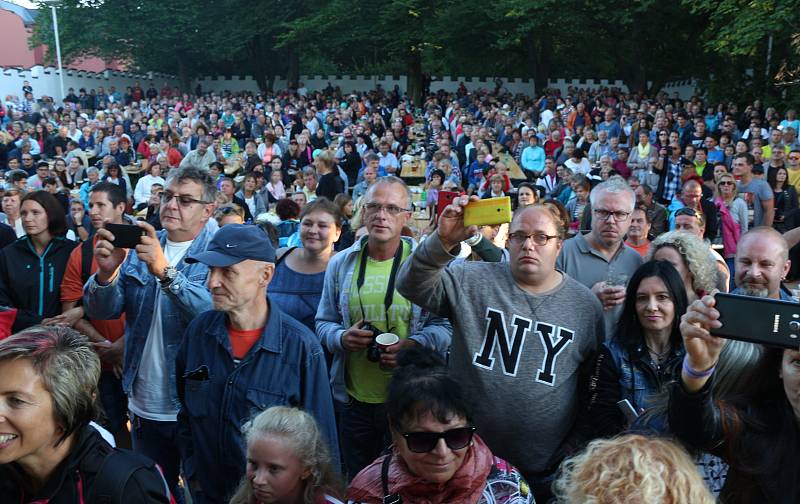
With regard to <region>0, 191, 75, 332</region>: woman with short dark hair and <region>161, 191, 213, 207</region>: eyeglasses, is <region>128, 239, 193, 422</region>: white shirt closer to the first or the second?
<region>161, 191, 213, 207</region>: eyeglasses

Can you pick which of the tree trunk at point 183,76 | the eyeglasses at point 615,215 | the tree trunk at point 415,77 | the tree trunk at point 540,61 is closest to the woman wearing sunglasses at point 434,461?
the eyeglasses at point 615,215

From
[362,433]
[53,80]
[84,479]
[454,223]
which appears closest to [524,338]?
[454,223]

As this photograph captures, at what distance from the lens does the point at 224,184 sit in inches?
353

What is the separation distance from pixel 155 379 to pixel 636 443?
2.25 meters

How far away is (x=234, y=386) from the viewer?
2648 mm

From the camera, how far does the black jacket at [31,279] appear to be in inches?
154

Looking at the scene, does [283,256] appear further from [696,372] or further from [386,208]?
[696,372]

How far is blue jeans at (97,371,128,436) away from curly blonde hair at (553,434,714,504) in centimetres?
268

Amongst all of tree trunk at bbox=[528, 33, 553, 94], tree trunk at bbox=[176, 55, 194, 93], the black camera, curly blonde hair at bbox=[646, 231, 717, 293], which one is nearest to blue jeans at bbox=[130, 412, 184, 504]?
the black camera

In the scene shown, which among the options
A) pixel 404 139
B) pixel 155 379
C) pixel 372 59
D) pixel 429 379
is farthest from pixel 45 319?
pixel 372 59

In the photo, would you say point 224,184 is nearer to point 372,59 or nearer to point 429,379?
point 429,379

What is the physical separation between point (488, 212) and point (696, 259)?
1.45 meters

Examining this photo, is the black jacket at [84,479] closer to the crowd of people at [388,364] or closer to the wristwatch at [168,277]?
the crowd of people at [388,364]

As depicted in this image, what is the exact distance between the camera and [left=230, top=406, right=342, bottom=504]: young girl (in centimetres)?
233
